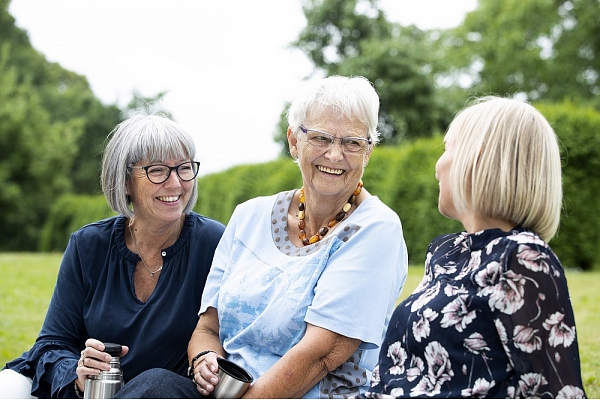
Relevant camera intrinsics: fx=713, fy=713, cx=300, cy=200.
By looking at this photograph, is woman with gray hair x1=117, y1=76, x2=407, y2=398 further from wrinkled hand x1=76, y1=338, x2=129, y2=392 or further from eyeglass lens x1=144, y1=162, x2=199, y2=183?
eyeglass lens x1=144, y1=162, x2=199, y2=183

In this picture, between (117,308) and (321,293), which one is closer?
(321,293)

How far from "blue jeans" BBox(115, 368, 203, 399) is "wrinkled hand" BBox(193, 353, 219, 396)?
0.21 feet

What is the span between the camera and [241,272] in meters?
2.99

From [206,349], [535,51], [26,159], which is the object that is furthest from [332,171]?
[26,159]

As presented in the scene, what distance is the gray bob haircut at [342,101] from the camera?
289 cm

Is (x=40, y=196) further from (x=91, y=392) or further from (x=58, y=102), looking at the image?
(x=91, y=392)

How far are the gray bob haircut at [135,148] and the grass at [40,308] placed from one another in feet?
10.1

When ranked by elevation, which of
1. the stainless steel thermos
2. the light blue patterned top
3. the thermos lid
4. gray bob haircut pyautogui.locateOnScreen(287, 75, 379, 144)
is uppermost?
gray bob haircut pyautogui.locateOnScreen(287, 75, 379, 144)

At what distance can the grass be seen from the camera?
6.07 metres

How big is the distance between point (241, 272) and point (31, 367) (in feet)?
3.59

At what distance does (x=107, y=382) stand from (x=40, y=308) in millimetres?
8439

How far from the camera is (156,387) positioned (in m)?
2.59

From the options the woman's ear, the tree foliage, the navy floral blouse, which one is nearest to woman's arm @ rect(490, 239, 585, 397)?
the navy floral blouse

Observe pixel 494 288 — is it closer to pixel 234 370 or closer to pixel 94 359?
pixel 234 370
